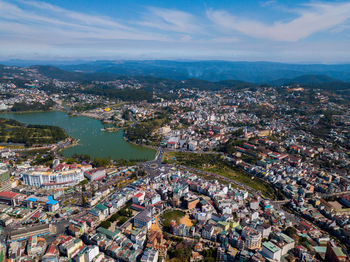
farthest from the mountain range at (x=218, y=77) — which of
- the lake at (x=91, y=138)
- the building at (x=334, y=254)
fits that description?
the building at (x=334, y=254)

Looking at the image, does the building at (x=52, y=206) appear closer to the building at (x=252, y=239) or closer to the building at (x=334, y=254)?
the building at (x=252, y=239)

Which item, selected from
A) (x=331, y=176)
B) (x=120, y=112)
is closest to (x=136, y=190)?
(x=331, y=176)

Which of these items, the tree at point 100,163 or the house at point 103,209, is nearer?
the house at point 103,209

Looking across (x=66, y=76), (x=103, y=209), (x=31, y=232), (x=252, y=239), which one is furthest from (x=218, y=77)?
(x=31, y=232)

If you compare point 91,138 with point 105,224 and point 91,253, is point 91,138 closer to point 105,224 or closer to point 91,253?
point 105,224

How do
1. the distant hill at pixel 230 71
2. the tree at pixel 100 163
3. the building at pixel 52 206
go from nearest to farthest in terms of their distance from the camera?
the building at pixel 52 206, the tree at pixel 100 163, the distant hill at pixel 230 71

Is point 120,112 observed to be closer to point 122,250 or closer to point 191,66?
point 122,250
